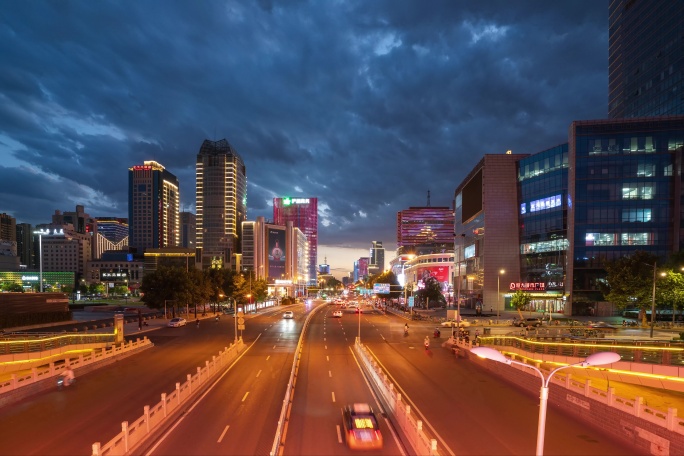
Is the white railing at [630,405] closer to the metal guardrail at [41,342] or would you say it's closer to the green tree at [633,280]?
the green tree at [633,280]

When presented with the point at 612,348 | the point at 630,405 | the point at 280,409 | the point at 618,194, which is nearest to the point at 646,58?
the point at 618,194

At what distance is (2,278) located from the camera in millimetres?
177250

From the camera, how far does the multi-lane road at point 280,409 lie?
1797 centimetres

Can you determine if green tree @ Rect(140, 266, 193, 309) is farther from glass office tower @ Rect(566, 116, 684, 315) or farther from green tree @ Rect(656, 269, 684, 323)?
glass office tower @ Rect(566, 116, 684, 315)

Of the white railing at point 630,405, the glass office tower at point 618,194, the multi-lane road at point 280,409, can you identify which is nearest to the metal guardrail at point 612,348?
the multi-lane road at point 280,409

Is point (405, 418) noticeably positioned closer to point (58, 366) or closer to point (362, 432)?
point (362, 432)

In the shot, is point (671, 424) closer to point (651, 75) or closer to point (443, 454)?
point (443, 454)

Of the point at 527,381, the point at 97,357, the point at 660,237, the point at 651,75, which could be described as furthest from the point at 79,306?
the point at 651,75

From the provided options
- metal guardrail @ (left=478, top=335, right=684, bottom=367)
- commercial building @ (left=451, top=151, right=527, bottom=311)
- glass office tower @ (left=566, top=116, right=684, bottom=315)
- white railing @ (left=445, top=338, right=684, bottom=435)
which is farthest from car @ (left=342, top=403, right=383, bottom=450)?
commercial building @ (left=451, top=151, right=527, bottom=311)

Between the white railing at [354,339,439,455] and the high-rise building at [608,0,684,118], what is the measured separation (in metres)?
114

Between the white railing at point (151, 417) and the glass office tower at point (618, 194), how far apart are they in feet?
243

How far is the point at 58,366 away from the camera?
30.5m

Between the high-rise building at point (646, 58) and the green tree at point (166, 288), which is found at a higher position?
the high-rise building at point (646, 58)

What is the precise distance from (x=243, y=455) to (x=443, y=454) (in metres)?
7.89
